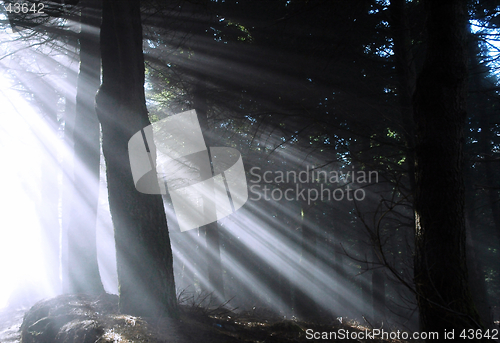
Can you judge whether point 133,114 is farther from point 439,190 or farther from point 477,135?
point 477,135

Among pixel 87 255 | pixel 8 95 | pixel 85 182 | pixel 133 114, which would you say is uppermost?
pixel 8 95

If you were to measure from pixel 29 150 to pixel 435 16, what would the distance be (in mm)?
23232

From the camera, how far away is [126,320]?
4.05 m

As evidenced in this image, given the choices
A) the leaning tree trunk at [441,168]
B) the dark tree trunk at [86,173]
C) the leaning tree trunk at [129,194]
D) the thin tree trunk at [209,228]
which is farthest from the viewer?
the thin tree trunk at [209,228]

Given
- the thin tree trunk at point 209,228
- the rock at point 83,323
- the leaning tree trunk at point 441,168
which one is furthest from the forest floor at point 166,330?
the thin tree trunk at point 209,228

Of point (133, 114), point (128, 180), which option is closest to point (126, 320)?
point (128, 180)

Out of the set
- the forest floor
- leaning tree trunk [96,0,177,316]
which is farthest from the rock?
leaning tree trunk [96,0,177,316]

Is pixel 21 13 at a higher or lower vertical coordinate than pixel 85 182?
higher

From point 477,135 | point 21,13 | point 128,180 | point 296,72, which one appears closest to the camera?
point 128,180

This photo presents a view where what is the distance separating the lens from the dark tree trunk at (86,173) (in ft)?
24.6

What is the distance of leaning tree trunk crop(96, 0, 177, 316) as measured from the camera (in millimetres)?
4539

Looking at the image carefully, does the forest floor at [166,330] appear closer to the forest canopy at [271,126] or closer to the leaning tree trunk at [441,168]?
the forest canopy at [271,126]

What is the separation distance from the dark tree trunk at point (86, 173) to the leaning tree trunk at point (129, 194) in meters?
3.51

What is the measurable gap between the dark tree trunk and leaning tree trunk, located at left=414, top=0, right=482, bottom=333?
23.2ft
